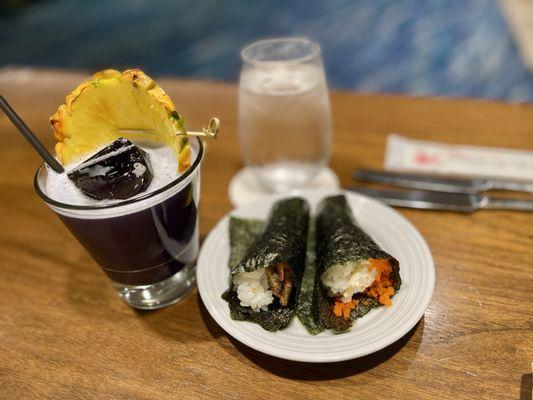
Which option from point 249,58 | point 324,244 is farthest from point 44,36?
point 324,244

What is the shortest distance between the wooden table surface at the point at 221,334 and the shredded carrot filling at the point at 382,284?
8cm

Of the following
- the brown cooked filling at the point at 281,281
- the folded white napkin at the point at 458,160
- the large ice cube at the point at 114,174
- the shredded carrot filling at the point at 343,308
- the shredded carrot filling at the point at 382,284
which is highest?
the large ice cube at the point at 114,174

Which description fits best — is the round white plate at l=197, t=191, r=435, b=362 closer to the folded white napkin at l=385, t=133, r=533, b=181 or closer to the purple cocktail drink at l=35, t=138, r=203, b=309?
the purple cocktail drink at l=35, t=138, r=203, b=309

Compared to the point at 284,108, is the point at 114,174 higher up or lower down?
higher up

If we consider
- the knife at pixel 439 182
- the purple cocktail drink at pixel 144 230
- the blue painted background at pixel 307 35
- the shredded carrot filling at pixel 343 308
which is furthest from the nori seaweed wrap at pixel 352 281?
the blue painted background at pixel 307 35

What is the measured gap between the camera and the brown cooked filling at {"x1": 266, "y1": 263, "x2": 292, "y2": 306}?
2.64 feet

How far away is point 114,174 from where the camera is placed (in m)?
0.74

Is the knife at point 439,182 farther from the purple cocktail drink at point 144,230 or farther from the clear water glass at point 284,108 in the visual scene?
the purple cocktail drink at point 144,230

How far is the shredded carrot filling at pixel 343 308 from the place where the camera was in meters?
0.77

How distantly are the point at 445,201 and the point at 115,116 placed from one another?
777 millimetres

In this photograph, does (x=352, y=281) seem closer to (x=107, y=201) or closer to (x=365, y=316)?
(x=365, y=316)

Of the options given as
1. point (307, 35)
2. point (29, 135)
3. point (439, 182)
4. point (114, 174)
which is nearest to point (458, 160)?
point (439, 182)

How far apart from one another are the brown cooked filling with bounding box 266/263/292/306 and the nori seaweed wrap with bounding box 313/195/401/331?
56 millimetres

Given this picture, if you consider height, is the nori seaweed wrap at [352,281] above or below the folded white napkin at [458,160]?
above
